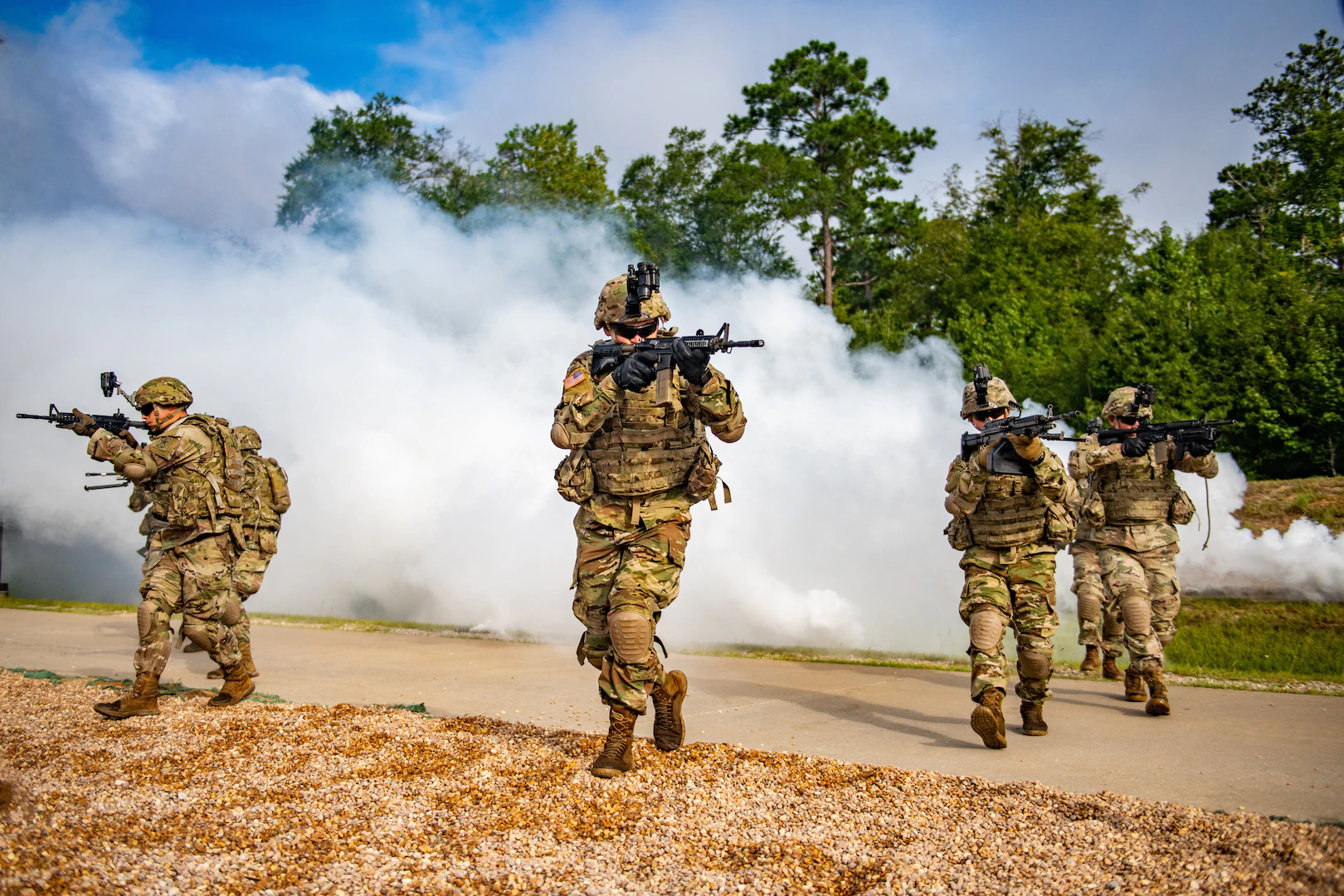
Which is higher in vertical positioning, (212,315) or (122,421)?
(212,315)

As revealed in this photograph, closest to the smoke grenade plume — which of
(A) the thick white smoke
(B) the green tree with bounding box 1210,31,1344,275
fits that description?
(A) the thick white smoke

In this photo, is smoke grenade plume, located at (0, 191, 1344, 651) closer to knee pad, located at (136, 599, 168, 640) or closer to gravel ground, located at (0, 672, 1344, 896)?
knee pad, located at (136, 599, 168, 640)

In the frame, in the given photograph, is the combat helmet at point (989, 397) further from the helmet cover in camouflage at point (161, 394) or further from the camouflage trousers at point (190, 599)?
the helmet cover in camouflage at point (161, 394)

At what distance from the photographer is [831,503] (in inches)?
528

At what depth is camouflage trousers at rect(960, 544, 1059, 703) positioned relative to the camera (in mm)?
6738

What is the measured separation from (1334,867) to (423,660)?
26.9 ft

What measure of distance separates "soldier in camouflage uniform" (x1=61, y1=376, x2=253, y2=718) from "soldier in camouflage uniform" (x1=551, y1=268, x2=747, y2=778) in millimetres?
→ 3099

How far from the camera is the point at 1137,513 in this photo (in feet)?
28.4

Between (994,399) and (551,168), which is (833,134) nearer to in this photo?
(551,168)

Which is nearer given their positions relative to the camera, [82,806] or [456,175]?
[82,806]

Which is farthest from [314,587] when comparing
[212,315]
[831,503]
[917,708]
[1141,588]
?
[1141,588]

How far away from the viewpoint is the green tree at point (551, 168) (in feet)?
79.9

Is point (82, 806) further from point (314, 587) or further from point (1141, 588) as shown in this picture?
Result: point (314, 587)

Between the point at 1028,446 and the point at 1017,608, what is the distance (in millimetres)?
1155
